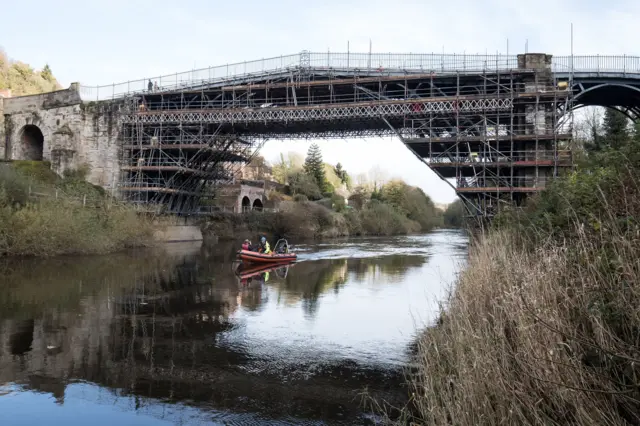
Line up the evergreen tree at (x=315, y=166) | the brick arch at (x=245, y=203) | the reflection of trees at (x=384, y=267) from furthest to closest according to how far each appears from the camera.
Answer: the evergreen tree at (x=315, y=166) → the brick arch at (x=245, y=203) → the reflection of trees at (x=384, y=267)

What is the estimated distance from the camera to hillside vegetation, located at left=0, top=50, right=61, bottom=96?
60031 millimetres

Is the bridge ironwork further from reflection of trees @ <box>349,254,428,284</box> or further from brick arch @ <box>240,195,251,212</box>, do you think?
brick arch @ <box>240,195,251,212</box>

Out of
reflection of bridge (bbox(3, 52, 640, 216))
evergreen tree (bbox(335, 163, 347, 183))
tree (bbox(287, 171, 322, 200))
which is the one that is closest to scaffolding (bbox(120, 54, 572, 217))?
reflection of bridge (bbox(3, 52, 640, 216))

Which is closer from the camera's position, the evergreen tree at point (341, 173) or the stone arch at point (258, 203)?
the stone arch at point (258, 203)

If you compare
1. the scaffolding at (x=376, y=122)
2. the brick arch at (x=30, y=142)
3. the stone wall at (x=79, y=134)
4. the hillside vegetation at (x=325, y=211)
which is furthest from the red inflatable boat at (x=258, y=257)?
the brick arch at (x=30, y=142)

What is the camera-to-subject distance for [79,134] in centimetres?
3978

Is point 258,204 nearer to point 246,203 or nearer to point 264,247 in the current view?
point 246,203

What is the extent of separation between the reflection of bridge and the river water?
13509 mm

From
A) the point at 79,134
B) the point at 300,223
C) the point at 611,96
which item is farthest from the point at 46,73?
the point at 611,96

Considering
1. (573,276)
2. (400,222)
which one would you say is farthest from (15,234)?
(400,222)

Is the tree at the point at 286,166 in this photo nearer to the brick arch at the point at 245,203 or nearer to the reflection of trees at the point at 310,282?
the brick arch at the point at 245,203

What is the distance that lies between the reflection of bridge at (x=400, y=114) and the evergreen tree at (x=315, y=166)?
4145 cm

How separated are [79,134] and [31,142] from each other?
7.23 metres

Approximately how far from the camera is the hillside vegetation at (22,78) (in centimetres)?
6003
